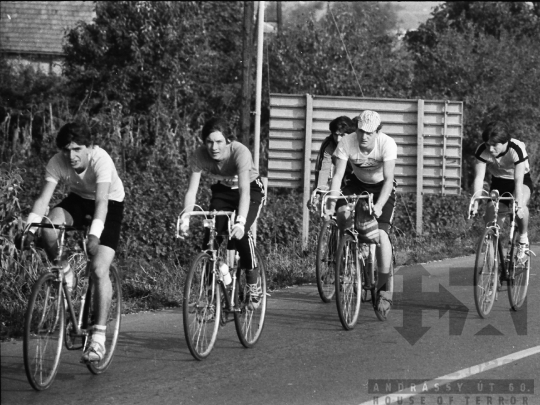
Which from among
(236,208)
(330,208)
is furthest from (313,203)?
(236,208)

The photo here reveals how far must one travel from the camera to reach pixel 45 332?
680cm

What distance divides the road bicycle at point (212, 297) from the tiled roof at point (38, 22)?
33.0m

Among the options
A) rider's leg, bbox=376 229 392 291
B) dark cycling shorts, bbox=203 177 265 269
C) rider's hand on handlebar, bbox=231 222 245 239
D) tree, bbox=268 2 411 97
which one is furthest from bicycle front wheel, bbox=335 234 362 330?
tree, bbox=268 2 411 97

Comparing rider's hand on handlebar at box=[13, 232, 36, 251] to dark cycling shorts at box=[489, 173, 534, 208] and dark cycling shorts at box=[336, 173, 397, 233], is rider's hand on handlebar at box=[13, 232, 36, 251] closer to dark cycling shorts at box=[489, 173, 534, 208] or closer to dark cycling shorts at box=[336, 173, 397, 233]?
dark cycling shorts at box=[336, 173, 397, 233]

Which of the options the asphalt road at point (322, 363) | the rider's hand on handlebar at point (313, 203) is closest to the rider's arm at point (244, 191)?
the asphalt road at point (322, 363)

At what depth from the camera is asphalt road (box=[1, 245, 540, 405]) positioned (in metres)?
6.79

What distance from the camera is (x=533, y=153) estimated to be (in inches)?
866

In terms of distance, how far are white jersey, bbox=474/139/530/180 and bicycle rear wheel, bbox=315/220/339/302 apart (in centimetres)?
173

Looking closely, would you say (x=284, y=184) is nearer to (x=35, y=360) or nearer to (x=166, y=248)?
(x=166, y=248)

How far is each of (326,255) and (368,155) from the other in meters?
1.65

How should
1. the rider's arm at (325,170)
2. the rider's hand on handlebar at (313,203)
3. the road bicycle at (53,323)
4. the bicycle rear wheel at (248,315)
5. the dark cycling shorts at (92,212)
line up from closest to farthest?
the road bicycle at (53,323)
the dark cycling shorts at (92,212)
the bicycle rear wheel at (248,315)
the rider's hand on handlebar at (313,203)
the rider's arm at (325,170)

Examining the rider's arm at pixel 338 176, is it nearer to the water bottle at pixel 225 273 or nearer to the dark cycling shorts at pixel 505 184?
the water bottle at pixel 225 273

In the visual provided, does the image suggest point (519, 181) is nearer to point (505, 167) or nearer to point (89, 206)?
point (505, 167)

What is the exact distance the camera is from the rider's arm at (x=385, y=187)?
8742 mm
